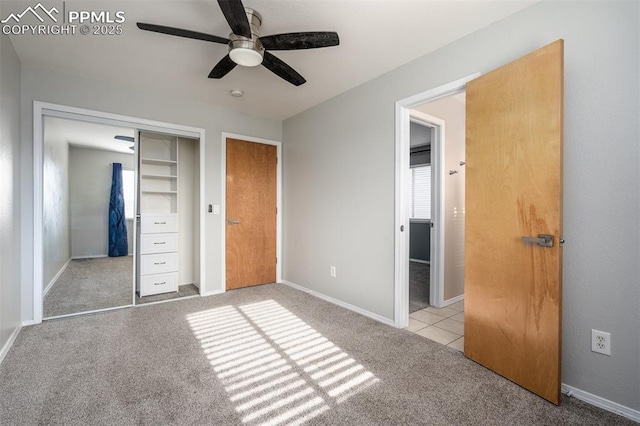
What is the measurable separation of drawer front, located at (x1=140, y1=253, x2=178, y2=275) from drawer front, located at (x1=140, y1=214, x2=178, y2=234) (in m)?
0.31

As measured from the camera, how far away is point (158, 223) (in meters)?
3.71

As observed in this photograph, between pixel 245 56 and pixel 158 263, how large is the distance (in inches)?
113

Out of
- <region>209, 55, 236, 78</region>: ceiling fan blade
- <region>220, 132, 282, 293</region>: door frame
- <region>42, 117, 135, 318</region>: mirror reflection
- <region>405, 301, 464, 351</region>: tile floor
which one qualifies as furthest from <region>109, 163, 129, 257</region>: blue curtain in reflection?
<region>405, 301, 464, 351</region>: tile floor

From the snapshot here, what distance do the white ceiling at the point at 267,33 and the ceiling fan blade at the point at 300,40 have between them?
0.72 feet

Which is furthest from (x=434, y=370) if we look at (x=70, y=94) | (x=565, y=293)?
(x=70, y=94)

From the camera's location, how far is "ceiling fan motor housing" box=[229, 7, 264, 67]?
6.34 ft

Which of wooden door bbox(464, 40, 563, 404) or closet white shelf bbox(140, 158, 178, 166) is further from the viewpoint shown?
closet white shelf bbox(140, 158, 178, 166)

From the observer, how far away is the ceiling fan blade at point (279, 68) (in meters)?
2.12

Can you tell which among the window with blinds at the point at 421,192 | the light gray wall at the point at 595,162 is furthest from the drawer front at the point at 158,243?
the window with blinds at the point at 421,192

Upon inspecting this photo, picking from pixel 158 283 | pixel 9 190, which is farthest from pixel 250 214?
pixel 9 190

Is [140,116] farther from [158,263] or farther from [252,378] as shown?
[252,378]

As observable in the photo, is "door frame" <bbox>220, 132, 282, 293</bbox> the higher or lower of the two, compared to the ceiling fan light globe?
lower

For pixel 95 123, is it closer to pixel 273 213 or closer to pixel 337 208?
pixel 273 213

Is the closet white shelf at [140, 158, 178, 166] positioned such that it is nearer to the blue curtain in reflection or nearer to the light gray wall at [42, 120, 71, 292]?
the blue curtain in reflection
